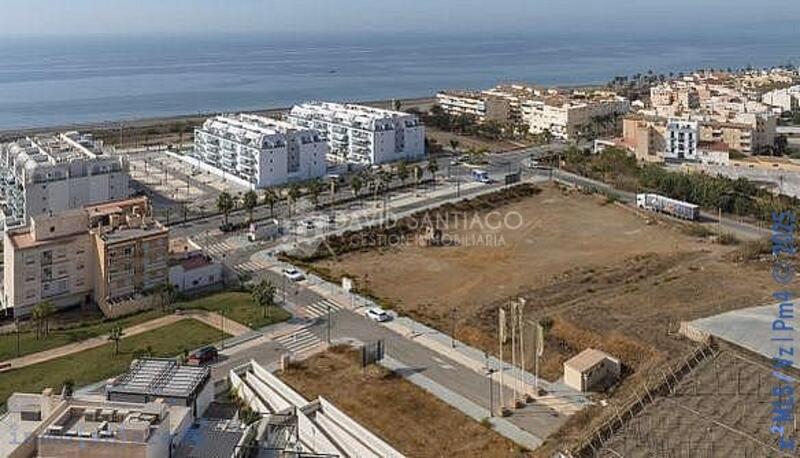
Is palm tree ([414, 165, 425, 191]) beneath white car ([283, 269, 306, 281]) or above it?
above

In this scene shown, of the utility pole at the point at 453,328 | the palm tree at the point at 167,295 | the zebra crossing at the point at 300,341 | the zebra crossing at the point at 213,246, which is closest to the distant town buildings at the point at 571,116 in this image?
the zebra crossing at the point at 213,246

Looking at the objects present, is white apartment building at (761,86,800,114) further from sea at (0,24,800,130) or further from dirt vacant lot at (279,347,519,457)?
dirt vacant lot at (279,347,519,457)

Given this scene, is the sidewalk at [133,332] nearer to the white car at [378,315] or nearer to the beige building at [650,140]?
the white car at [378,315]

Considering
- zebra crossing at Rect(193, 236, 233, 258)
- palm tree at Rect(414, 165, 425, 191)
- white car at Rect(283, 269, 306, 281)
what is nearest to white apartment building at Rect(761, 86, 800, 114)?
palm tree at Rect(414, 165, 425, 191)

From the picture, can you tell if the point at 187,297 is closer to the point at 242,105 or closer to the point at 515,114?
the point at 515,114

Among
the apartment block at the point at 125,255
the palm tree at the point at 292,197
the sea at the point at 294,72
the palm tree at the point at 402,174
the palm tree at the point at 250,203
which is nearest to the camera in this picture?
the apartment block at the point at 125,255

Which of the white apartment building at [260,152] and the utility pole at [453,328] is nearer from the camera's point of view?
the utility pole at [453,328]

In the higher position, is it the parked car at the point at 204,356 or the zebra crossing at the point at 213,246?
the zebra crossing at the point at 213,246
